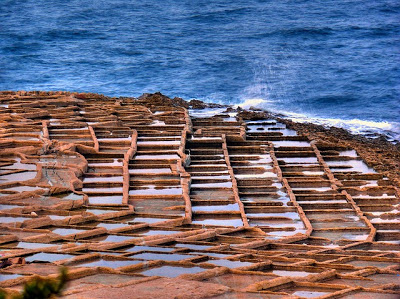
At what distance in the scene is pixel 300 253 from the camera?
2759 cm

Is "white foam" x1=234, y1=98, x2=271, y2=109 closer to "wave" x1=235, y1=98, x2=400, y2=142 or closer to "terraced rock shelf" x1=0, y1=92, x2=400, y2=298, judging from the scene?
"wave" x1=235, y1=98, x2=400, y2=142

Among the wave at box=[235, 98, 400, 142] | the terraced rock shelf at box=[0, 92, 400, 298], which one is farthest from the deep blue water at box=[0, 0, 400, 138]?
the terraced rock shelf at box=[0, 92, 400, 298]

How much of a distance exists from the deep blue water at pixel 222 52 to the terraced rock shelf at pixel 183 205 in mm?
16304

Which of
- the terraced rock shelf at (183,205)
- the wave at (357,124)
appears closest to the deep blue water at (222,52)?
the wave at (357,124)

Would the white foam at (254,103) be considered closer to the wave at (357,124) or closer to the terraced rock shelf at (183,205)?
the wave at (357,124)

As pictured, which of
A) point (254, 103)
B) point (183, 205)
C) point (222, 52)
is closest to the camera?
point (183, 205)

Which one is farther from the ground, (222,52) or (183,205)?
(222,52)

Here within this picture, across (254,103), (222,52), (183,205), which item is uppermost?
(222,52)

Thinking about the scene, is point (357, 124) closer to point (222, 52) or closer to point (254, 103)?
point (254, 103)

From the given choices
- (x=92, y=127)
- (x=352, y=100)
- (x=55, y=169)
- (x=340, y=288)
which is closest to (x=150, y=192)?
(x=55, y=169)

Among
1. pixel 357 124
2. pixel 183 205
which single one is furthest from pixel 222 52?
pixel 183 205

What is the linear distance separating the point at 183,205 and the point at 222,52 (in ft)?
180

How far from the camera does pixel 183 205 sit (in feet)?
112

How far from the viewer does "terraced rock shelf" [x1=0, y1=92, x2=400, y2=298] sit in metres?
22.5
